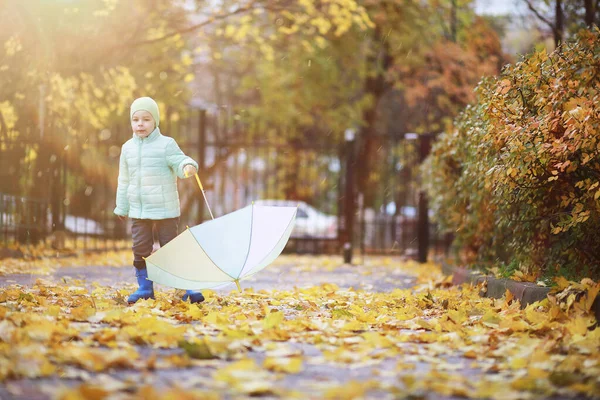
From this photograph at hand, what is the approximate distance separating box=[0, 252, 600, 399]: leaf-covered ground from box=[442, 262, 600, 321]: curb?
0.13 metres

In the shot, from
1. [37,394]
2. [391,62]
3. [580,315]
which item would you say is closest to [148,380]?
[37,394]

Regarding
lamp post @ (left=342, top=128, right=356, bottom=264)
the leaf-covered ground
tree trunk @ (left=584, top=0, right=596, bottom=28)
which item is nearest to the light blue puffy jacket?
the leaf-covered ground

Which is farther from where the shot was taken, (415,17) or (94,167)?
(415,17)

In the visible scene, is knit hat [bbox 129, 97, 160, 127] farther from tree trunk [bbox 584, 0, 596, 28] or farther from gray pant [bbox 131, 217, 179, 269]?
tree trunk [bbox 584, 0, 596, 28]

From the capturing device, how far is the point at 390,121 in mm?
30734

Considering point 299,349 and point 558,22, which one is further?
point 558,22

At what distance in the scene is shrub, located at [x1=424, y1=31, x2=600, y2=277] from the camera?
6.15 meters

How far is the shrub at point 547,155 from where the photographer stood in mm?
6148

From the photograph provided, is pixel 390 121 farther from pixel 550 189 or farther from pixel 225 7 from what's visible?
pixel 550 189

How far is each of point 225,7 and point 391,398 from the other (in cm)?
1416

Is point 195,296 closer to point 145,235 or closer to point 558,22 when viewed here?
point 145,235

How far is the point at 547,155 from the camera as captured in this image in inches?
247

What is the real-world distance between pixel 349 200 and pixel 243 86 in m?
8.89

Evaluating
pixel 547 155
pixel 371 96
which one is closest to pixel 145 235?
pixel 547 155
